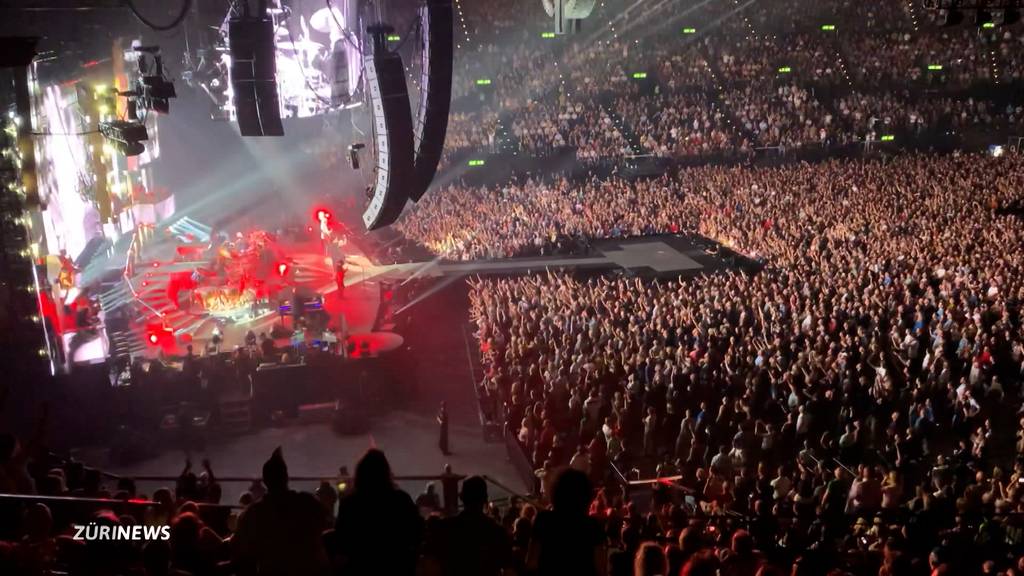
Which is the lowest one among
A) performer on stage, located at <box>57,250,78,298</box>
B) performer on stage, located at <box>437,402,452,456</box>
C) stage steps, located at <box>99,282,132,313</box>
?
performer on stage, located at <box>437,402,452,456</box>

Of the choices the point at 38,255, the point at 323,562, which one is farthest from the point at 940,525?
the point at 38,255

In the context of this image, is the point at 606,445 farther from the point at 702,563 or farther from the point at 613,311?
the point at 702,563

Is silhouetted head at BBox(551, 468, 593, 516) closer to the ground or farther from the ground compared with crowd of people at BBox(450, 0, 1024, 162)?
closer to the ground

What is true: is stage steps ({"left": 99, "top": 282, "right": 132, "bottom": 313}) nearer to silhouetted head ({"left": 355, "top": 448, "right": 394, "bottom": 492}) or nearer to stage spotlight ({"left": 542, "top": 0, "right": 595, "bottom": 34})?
stage spotlight ({"left": 542, "top": 0, "right": 595, "bottom": 34})

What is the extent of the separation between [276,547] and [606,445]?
19.1ft

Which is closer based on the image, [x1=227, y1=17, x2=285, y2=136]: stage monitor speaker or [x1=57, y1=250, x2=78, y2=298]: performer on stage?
[x1=227, y1=17, x2=285, y2=136]: stage monitor speaker

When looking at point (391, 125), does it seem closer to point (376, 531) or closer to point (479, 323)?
point (376, 531)

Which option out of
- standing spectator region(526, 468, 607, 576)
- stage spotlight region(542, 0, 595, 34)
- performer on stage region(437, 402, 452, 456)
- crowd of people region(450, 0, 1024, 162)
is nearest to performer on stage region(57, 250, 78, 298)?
performer on stage region(437, 402, 452, 456)

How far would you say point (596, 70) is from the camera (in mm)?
29047

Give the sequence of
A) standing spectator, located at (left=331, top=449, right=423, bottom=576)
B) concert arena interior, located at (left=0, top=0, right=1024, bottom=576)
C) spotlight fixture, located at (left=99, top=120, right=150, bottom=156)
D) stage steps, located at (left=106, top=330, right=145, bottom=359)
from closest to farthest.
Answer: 1. standing spectator, located at (left=331, top=449, right=423, bottom=576)
2. concert arena interior, located at (left=0, top=0, right=1024, bottom=576)
3. spotlight fixture, located at (left=99, top=120, right=150, bottom=156)
4. stage steps, located at (left=106, top=330, right=145, bottom=359)

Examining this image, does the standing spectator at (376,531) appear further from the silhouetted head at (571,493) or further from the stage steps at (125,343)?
the stage steps at (125,343)

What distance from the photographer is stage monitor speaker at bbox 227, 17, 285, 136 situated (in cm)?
576

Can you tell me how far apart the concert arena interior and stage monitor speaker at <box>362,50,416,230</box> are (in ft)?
0.07

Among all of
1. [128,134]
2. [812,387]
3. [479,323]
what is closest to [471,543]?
[812,387]
